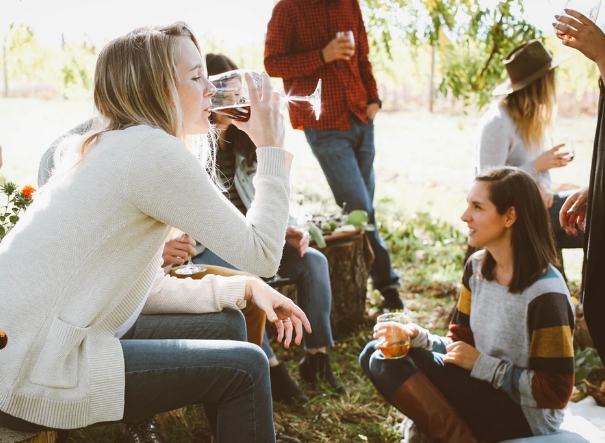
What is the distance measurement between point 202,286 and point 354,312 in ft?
6.80

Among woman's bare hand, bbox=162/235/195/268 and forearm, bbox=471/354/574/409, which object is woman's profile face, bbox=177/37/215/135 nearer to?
woman's bare hand, bbox=162/235/195/268

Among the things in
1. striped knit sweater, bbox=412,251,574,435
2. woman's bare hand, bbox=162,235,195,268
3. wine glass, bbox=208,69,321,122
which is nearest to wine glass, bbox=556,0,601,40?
wine glass, bbox=208,69,321,122

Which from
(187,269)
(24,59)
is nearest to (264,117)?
(187,269)

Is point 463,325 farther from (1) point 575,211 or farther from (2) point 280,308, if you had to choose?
(2) point 280,308

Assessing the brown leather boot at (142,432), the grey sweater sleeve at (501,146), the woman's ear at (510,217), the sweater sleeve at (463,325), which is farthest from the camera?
the grey sweater sleeve at (501,146)

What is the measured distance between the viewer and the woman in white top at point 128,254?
58.9 inches

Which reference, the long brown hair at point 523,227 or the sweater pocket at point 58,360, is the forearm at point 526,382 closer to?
the long brown hair at point 523,227

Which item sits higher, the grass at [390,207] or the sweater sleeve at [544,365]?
the sweater sleeve at [544,365]

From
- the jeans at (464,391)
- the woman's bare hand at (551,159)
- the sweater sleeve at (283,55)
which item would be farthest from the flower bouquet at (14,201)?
the woman's bare hand at (551,159)

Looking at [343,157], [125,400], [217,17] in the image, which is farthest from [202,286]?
[217,17]

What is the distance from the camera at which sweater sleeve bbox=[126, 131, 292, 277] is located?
1548mm

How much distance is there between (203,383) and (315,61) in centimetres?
266

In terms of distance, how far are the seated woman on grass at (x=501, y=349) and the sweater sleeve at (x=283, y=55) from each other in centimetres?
170

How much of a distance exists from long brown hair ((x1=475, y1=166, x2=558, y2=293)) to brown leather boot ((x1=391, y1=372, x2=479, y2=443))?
1.44 feet
